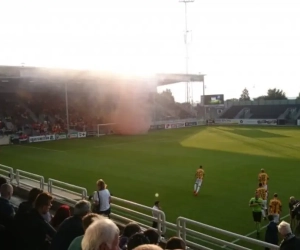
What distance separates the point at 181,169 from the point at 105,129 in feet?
85.9

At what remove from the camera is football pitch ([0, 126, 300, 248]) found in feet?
47.8

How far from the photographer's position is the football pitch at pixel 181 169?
47.8 feet

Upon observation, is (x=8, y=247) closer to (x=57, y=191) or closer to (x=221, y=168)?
(x=57, y=191)

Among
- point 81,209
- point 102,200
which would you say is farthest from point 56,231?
point 102,200

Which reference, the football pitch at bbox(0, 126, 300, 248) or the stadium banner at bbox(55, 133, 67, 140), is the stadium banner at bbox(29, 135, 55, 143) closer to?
the stadium banner at bbox(55, 133, 67, 140)

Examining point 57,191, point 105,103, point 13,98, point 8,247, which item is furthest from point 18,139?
point 8,247

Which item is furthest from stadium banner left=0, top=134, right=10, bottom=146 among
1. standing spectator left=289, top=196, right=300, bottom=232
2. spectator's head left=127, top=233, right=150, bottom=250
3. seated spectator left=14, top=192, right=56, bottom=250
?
spectator's head left=127, top=233, right=150, bottom=250

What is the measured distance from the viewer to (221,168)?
73.2 feet

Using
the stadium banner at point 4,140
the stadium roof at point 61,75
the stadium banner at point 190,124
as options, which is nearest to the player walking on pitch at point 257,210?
the stadium roof at point 61,75

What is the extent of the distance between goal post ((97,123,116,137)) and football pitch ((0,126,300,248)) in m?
9.46

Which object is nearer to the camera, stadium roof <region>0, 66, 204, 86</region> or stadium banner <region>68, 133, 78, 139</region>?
stadium roof <region>0, 66, 204, 86</region>

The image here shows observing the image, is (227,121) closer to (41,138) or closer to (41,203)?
(41,138)

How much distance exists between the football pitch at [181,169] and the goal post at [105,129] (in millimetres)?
9461

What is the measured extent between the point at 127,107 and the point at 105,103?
6326mm
